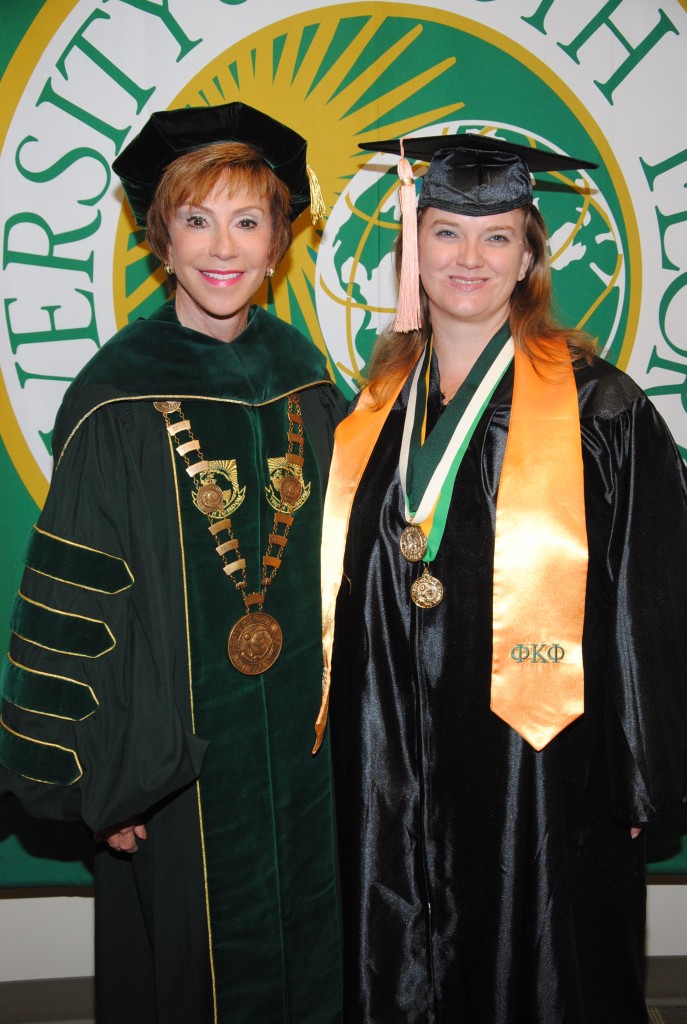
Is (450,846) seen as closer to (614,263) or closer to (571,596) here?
(571,596)

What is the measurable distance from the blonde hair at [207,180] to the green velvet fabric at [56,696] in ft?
3.42

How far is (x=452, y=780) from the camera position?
2170 mm

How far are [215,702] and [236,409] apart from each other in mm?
686

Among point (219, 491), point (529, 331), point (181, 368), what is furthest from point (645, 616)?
point (181, 368)

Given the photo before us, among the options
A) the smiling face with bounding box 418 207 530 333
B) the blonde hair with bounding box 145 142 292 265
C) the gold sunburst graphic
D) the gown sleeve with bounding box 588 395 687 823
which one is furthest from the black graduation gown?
the gold sunburst graphic

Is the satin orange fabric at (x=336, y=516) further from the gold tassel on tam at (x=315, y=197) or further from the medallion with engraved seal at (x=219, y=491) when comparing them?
the gold tassel on tam at (x=315, y=197)

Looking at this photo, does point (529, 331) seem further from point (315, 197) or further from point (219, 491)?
point (219, 491)

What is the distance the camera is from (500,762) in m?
2.12

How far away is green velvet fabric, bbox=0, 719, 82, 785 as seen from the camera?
1.95m

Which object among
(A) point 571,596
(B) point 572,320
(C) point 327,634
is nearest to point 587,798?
(A) point 571,596

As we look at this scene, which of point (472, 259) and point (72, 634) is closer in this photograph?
point (72, 634)

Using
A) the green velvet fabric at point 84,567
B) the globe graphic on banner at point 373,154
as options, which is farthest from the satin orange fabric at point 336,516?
the globe graphic on banner at point 373,154

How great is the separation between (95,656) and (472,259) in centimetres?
126

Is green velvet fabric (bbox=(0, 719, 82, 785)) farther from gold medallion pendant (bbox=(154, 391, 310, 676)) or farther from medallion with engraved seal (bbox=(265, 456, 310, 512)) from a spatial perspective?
medallion with engraved seal (bbox=(265, 456, 310, 512))
